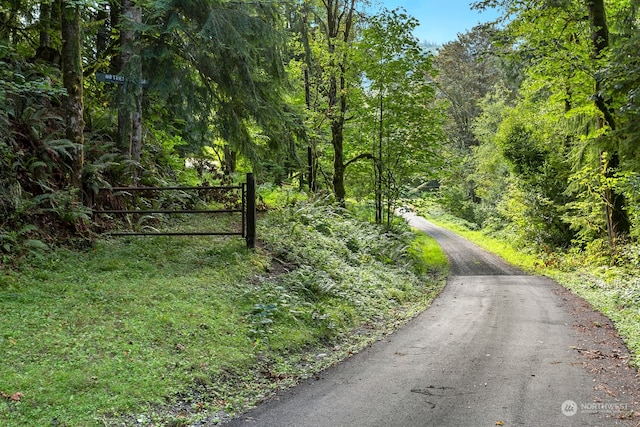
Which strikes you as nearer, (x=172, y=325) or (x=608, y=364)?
(x=172, y=325)

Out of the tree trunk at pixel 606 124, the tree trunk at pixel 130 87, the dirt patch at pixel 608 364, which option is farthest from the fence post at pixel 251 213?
the tree trunk at pixel 606 124

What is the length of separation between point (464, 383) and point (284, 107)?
27.2ft

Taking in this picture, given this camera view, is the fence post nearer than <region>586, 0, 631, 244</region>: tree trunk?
Yes

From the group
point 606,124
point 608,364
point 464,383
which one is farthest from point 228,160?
point 608,364

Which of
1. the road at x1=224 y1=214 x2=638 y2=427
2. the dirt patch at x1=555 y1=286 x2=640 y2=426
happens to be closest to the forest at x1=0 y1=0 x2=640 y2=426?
the dirt patch at x1=555 y1=286 x2=640 y2=426

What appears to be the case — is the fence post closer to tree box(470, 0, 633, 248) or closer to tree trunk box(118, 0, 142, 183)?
tree trunk box(118, 0, 142, 183)

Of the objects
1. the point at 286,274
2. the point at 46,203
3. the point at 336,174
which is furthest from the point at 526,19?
the point at 46,203

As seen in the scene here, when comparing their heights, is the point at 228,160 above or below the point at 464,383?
above

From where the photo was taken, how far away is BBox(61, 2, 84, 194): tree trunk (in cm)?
841

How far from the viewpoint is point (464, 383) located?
528 centimetres

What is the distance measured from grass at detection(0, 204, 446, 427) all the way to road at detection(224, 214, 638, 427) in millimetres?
480

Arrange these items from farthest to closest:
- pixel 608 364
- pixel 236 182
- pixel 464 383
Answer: pixel 236 182 → pixel 608 364 → pixel 464 383

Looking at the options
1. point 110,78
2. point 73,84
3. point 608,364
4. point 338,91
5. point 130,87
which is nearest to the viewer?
point 608,364

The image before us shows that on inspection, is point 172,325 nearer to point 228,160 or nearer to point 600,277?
point 228,160
